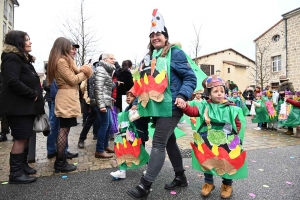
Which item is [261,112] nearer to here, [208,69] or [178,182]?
[178,182]

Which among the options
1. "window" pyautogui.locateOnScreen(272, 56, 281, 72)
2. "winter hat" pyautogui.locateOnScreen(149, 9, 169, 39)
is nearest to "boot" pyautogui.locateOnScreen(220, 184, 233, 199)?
"winter hat" pyautogui.locateOnScreen(149, 9, 169, 39)

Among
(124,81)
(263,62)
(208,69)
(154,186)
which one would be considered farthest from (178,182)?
(208,69)

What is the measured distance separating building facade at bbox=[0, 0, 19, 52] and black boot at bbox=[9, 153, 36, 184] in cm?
2849

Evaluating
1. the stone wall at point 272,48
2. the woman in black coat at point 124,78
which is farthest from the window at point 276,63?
the woman in black coat at point 124,78

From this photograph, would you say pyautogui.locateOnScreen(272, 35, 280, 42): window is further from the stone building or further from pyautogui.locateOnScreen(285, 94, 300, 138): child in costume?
pyautogui.locateOnScreen(285, 94, 300, 138): child in costume

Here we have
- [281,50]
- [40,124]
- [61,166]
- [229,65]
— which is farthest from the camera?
[229,65]

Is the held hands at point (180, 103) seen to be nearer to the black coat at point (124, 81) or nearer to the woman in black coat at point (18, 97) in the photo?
the woman in black coat at point (18, 97)

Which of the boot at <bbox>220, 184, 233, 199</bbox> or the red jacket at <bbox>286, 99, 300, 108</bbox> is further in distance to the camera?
the red jacket at <bbox>286, 99, 300, 108</bbox>

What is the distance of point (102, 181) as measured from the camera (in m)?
2.99

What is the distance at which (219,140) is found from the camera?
2559 millimetres

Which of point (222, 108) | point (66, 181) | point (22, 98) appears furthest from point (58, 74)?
point (222, 108)

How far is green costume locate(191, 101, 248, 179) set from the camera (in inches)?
97.9

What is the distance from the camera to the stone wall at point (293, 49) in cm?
2148

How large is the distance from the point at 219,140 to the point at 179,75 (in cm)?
81
